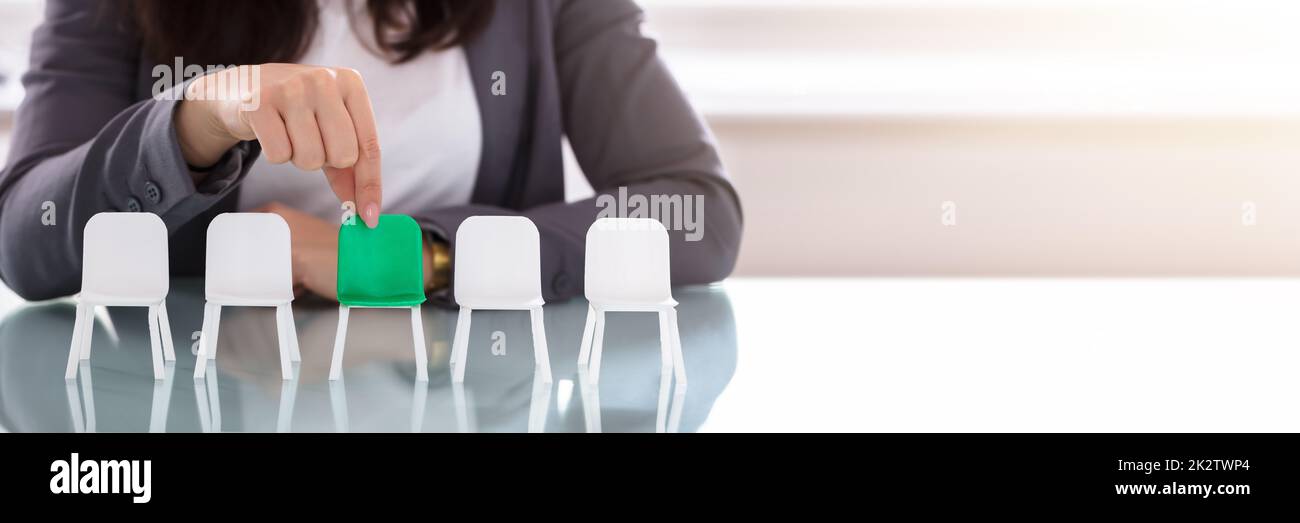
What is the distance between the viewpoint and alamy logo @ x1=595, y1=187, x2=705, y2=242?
1147 millimetres

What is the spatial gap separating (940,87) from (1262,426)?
71.0 inches

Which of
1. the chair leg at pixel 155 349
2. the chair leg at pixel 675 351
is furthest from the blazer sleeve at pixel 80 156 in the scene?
the chair leg at pixel 675 351

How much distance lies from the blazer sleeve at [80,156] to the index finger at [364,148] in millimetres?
174

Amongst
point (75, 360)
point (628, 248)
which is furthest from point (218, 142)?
point (628, 248)

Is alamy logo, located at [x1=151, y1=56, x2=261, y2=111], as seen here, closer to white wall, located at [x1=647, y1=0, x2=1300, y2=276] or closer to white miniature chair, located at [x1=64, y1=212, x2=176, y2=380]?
white miniature chair, located at [x1=64, y1=212, x2=176, y2=380]

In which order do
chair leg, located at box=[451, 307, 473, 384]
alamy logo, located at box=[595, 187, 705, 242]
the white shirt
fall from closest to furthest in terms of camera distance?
chair leg, located at box=[451, 307, 473, 384] → alamy logo, located at box=[595, 187, 705, 242] → the white shirt

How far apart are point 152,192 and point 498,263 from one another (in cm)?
35

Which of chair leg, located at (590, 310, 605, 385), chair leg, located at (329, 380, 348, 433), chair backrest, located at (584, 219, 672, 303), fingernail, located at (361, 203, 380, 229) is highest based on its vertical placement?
fingernail, located at (361, 203, 380, 229)

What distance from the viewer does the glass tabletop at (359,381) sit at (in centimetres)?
50

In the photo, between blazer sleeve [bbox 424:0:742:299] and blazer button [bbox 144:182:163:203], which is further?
blazer sleeve [bbox 424:0:742:299]

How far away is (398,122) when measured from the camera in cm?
128
